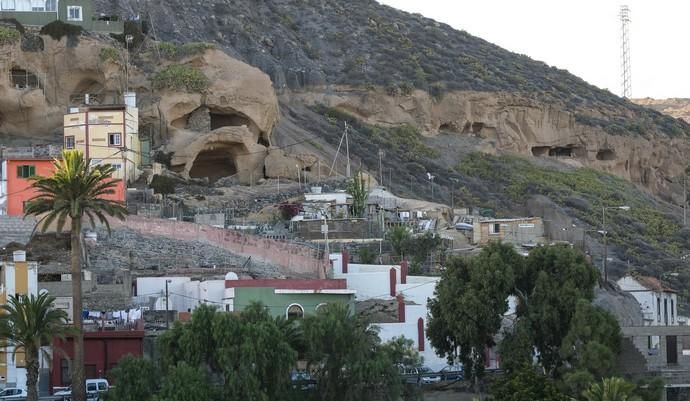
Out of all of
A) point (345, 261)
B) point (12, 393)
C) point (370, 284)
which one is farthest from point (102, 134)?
point (12, 393)

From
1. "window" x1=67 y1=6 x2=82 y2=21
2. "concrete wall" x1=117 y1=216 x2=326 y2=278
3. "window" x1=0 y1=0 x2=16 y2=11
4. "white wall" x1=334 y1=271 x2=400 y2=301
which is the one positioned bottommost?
"white wall" x1=334 y1=271 x2=400 y2=301

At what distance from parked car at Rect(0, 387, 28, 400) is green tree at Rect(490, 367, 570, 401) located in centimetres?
1492

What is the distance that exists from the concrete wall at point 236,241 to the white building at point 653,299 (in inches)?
554

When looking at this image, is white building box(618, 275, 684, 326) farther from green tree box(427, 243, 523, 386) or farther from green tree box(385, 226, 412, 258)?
green tree box(427, 243, 523, 386)

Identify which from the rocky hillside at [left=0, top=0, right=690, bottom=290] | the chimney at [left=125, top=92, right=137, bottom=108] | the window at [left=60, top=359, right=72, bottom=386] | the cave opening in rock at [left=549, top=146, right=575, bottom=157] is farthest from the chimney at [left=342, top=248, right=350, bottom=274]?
the cave opening in rock at [left=549, top=146, right=575, bottom=157]

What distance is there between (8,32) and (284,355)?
42.9 m

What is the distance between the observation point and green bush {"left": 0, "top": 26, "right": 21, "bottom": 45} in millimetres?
92375

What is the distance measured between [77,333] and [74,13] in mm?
44152

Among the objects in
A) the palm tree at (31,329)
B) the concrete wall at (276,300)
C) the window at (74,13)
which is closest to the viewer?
the palm tree at (31,329)

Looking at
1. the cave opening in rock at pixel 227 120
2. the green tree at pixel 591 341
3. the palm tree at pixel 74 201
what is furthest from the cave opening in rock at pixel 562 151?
the palm tree at pixel 74 201

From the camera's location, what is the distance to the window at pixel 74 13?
9725 centimetres

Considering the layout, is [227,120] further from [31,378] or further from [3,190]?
[31,378]

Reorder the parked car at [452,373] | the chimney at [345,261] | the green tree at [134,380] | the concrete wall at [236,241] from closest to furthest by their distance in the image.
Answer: the green tree at [134,380] → the parked car at [452,373] → the chimney at [345,261] → the concrete wall at [236,241]

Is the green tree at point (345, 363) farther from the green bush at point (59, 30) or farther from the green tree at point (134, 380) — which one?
the green bush at point (59, 30)
